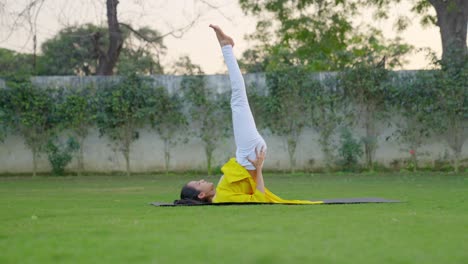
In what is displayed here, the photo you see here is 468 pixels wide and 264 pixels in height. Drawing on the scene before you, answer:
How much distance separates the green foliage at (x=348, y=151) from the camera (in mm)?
15680

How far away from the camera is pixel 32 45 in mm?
16281

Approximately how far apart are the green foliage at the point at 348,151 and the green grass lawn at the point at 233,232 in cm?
642

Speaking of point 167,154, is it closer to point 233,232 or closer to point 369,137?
point 369,137

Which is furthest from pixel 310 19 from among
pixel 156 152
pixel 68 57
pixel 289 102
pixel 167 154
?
pixel 68 57

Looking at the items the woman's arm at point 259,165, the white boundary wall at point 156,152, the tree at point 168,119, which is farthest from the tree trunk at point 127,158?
the woman's arm at point 259,165

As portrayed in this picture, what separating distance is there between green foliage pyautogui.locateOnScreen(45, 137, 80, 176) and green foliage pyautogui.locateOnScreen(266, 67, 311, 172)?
3816 millimetres

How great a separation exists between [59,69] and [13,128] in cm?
1608

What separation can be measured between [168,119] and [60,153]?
86.3 inches

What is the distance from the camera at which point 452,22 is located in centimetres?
1598

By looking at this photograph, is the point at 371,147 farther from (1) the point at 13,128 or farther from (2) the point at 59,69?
(2) the point at 59,69

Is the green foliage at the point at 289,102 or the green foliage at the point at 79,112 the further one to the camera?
the green foliage at the point at 289,102

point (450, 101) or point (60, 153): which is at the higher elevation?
point (450, 101)

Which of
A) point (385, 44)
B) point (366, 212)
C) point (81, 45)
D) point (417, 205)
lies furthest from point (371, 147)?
point (385, 44)

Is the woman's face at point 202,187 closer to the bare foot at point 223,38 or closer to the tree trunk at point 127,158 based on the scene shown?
the bare foot at point 223,38
